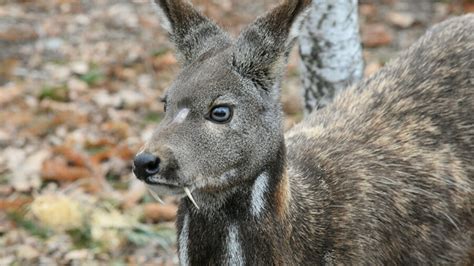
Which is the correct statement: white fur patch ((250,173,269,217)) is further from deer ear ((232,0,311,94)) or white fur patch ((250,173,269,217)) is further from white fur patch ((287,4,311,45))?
white fur patch ((287,4,311,45))

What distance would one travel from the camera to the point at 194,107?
4195 millimetres

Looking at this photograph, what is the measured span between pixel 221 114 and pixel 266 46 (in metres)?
0.44

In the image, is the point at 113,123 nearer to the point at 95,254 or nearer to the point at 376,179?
the point at 95,254

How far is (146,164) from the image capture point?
12.7ft

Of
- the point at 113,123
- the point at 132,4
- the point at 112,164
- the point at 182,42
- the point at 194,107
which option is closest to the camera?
the point at 194,107

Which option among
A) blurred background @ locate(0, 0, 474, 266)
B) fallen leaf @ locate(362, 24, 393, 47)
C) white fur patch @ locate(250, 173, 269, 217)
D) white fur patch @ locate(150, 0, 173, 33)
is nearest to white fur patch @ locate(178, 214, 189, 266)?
white fur patch @ locate(250, 173, 269, 217)

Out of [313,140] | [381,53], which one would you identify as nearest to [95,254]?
[313,140]

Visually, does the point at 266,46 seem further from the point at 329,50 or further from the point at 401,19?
the point at 401,19

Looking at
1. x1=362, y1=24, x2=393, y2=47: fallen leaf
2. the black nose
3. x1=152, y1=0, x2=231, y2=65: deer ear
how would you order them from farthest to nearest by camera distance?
x1=362, y1=24, x2=393, y2=47: fallen leaf < x1=152, y1=0, x2=231, y2=65: deer ear < the black nose

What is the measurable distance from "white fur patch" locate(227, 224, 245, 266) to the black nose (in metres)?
0.65

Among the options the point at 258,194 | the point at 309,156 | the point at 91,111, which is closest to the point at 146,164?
the point at 258,194

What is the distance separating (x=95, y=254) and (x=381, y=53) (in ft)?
14.8

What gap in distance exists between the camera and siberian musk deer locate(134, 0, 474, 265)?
4191 mm

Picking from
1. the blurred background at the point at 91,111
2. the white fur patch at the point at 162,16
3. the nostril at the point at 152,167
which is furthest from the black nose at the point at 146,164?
the blurred background at the point at 91,111
